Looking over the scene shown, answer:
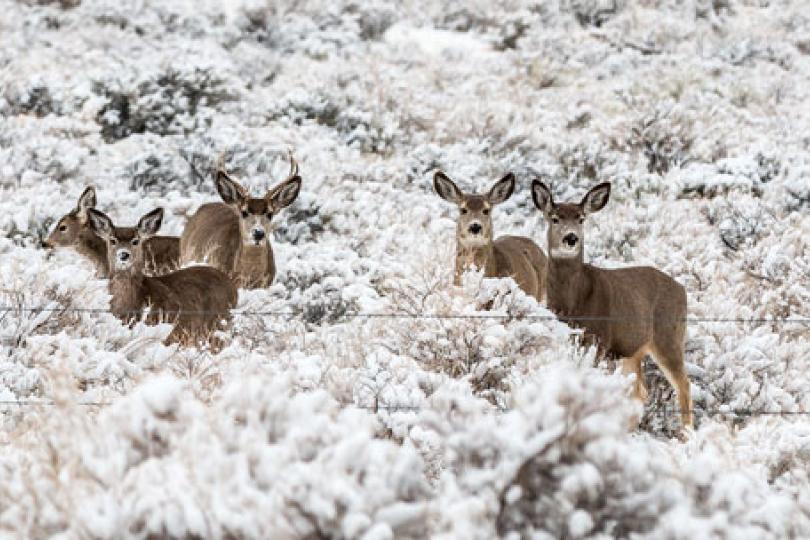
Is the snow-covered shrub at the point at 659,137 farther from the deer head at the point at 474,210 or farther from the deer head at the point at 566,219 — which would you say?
the deer head at the point at 566,219

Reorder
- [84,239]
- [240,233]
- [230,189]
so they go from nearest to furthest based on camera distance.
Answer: [230,189] → [240,233] → [84,239]

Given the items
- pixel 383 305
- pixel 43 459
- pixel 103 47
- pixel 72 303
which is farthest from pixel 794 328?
pixel 103 47

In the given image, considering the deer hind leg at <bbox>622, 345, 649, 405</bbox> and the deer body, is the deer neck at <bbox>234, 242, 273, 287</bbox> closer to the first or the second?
the deer body

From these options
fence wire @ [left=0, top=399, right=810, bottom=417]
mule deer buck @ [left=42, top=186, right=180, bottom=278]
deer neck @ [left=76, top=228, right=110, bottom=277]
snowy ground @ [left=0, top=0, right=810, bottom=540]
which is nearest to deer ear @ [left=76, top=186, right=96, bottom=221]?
mule deer buck @ [left=42, top=186, right=180, bottom=278]

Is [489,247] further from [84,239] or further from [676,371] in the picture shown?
[84,239]

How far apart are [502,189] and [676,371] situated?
8.51 feet

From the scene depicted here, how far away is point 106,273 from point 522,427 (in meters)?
8.36

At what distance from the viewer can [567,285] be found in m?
8.61

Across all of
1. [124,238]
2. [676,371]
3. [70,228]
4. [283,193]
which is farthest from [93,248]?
Answer: [676,371]

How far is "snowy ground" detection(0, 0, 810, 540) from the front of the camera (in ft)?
12.0

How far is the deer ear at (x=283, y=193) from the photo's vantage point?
11000 millimetres

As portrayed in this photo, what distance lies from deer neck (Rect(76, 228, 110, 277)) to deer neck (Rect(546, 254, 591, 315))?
4.83m

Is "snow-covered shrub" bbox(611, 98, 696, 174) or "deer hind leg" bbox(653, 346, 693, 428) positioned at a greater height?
"deer hind leg" bbox(653, 346, 693, 428)

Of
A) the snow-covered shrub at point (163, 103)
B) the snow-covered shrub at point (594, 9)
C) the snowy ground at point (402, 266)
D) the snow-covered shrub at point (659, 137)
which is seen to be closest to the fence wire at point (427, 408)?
the snowy ground at point (402, 266)
